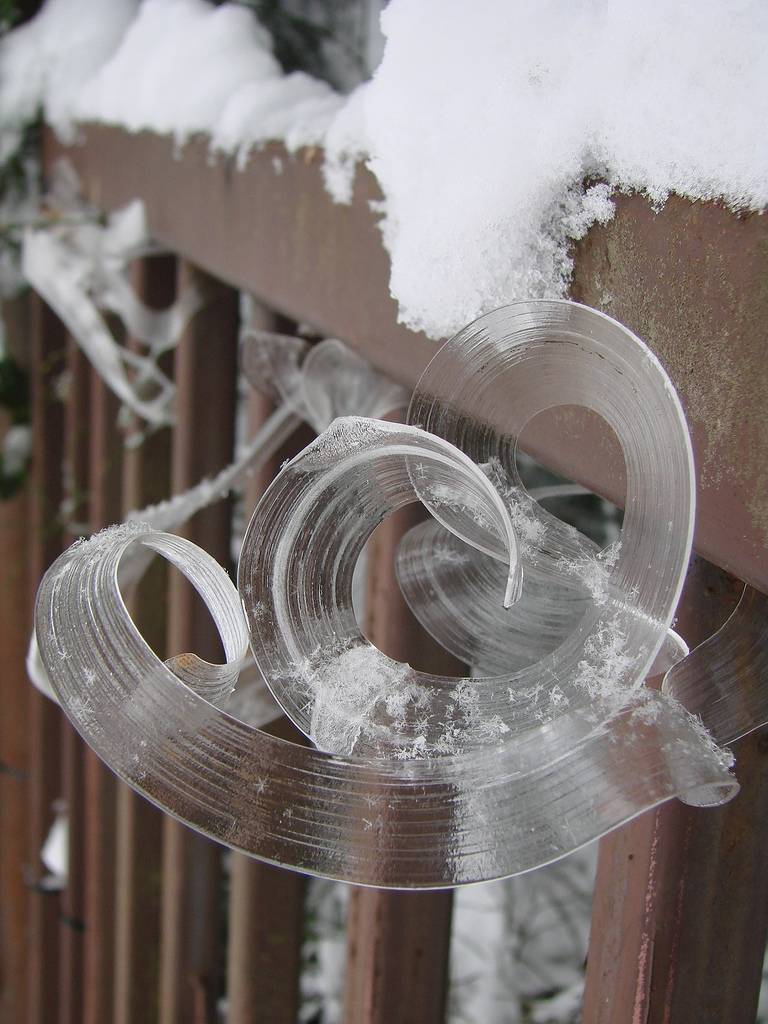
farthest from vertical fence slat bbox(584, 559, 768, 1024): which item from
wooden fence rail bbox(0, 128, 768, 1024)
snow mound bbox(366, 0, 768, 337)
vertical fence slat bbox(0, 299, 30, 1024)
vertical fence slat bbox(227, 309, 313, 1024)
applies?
vertical fence slat bbox(0, 299, 30, 1024)

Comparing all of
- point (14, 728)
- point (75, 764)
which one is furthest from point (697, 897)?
point (14, 728)

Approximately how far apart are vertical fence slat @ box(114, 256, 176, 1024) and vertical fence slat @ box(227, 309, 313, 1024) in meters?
0.36

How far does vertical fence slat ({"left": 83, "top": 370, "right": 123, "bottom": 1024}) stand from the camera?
1635mm

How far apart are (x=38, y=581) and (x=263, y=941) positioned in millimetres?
1175

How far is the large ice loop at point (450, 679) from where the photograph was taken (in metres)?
0.37

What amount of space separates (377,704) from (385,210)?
0.36 meters

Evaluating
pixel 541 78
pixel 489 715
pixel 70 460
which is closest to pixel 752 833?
pixel 489 715

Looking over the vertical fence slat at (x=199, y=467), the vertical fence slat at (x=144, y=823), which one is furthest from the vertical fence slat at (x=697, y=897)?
the vertical fence slat at (x=144, y=823)

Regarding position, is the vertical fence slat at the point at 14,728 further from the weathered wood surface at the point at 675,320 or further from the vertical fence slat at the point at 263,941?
the weathered wood surface at the point at 675,320

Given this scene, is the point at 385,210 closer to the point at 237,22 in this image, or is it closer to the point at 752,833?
the point at 752,833

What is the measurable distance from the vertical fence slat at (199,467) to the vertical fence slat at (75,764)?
493 mm

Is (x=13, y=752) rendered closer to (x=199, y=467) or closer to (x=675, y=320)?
(x=199, y=467)

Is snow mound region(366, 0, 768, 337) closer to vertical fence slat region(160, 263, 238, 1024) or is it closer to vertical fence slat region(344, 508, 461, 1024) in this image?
vertical fence slat region(344, 508, 461, 1024)

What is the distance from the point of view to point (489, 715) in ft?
1.38
